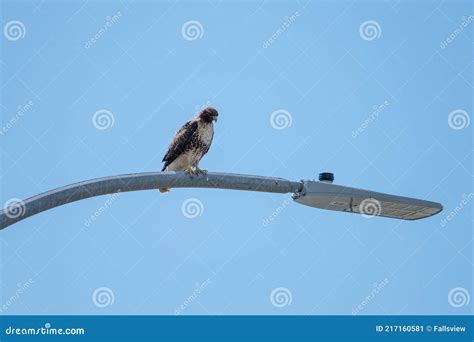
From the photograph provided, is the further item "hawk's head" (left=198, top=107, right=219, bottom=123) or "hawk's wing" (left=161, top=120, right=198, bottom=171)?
"hawk's head" (left=198, top=107, right=219, bottom=123)

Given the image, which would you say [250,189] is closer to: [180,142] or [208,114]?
[180,142]

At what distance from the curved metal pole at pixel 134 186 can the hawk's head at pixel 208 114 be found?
3.71m

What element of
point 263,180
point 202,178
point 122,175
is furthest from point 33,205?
point 263,180

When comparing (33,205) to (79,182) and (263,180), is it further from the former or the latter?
(263,180)

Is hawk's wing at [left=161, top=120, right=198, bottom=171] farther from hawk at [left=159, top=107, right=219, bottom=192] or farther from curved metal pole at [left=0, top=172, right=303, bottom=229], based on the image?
curved metal pole at [left=0, top=172, right=303, bottom=229]

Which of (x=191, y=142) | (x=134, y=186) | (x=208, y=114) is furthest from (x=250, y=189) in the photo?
(x=208, y=114)

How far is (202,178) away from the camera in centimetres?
1052

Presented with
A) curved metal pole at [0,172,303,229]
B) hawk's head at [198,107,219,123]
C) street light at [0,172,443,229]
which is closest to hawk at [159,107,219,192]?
hawk's head at [198,107,219,123]

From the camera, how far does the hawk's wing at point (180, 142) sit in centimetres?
1430

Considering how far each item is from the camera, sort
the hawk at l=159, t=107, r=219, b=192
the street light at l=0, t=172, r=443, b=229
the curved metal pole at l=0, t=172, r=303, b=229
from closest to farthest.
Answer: the curved metal pole at l=0, t=172, r=303, b=229 → the street light at l=0, t=172, r=443, b=229 → the hawk at l=159, t=107, r=219, b=192

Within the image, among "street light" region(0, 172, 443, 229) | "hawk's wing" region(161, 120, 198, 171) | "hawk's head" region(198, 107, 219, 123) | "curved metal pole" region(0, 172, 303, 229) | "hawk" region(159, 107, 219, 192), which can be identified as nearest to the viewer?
"curved metal pole" region(0, 172, 303, 229)

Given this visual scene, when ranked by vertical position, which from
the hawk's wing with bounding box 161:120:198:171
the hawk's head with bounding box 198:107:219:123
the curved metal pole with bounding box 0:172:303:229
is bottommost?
the curved metal pole with bounding box 0:172:303:229

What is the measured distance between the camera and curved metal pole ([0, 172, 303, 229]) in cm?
876

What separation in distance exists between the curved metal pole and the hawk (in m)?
3.20
